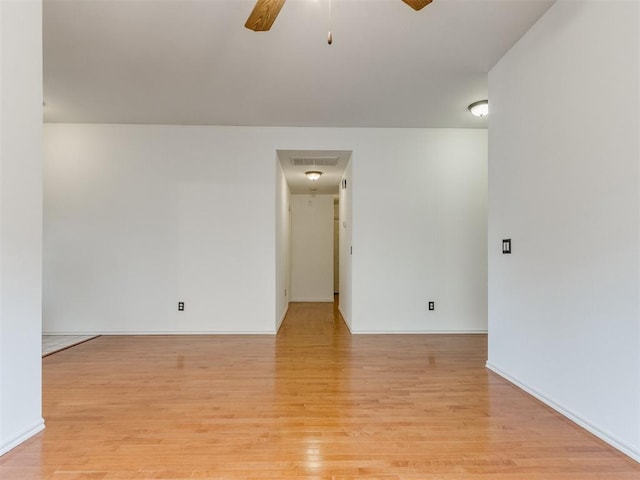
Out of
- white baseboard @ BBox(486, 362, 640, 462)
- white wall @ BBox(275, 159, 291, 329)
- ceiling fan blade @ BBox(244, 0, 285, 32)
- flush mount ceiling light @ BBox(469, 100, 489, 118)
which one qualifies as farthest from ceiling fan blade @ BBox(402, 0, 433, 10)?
white wall @ BBox(275, 159, 291, 329)

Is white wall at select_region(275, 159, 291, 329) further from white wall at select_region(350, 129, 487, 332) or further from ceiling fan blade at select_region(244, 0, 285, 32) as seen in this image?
ceiling fan blade at select_region(244, 0, 285, 32)

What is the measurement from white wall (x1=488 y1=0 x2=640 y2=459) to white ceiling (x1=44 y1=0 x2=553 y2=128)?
433 millimetres

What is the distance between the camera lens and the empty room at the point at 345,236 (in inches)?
72.1

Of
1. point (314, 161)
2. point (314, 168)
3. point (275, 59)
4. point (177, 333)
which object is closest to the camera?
point (275, 59)

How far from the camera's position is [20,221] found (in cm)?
190

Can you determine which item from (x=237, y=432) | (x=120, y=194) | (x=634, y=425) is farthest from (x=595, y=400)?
(x=120, y=194)

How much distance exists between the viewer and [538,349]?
250 cm

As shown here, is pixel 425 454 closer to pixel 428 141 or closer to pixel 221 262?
pixel 221 262

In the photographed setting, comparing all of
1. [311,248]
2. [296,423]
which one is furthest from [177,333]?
[311,248]

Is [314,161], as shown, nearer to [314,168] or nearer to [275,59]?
[314,168]

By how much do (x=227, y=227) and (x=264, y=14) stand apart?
9.71 ft

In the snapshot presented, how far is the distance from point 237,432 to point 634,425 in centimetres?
A: 205

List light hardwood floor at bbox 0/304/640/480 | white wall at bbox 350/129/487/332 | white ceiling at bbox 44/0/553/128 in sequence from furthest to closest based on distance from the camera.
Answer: white wall at bbox 350/129/487/332 → white ceiling at bbox 44/0/553/128 → light hardwood floor at bbox 0/304/640/480

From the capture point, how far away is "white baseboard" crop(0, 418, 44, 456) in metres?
1.79
